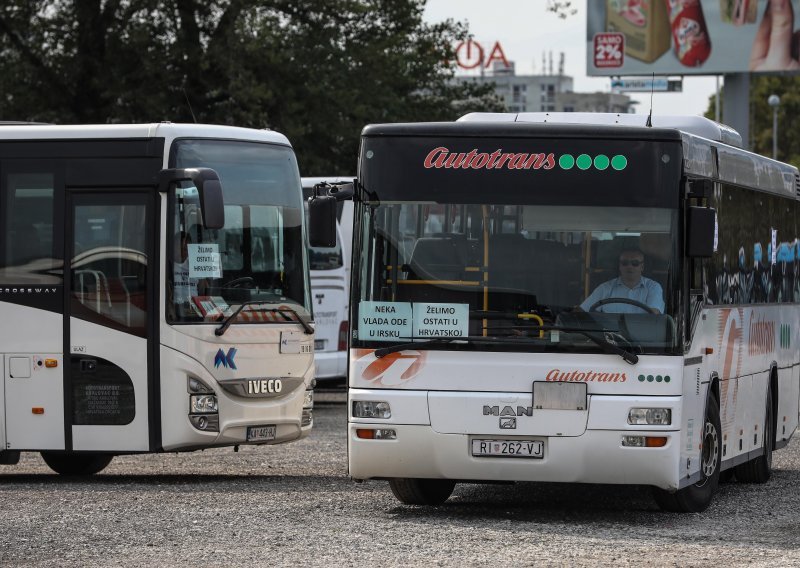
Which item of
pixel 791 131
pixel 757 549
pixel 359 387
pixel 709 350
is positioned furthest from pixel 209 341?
pixel 791 131

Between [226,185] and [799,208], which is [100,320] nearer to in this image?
[226,185]

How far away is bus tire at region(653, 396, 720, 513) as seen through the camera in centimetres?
1301

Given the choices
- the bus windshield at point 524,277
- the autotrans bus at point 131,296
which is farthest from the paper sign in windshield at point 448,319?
the autotrans bus at point 131,296

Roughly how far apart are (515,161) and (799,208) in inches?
252

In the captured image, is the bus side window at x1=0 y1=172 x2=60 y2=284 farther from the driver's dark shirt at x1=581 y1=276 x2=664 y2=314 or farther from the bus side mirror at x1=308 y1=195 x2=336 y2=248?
the driver's dark shirt at x1=581 y1=276 x2=664 y2=314

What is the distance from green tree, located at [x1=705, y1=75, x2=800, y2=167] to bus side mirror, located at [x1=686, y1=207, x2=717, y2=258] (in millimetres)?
91288

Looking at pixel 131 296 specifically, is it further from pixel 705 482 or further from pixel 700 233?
pixel 700 233

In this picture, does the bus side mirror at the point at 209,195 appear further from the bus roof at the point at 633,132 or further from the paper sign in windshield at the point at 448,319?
the paper sign in windshield at the point at 448,319

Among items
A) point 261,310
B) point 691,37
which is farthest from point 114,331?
point 691,37

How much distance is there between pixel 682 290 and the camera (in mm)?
12297

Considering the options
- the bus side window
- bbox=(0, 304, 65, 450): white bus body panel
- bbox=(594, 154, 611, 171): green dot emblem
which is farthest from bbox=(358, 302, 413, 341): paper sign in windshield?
the bus side window

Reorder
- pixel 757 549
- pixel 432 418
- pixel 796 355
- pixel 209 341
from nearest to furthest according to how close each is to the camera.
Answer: pixel 757 549 < pixel 432 418 < pixel 209 341 < pixel 796 355

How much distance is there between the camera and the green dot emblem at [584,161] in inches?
487

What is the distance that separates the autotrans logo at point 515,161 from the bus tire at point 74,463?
543cm
